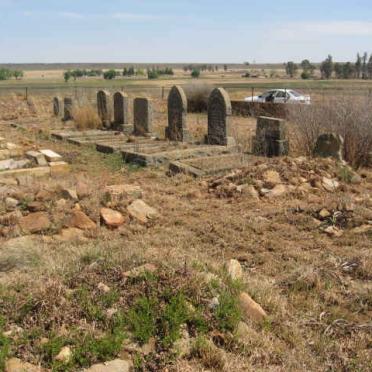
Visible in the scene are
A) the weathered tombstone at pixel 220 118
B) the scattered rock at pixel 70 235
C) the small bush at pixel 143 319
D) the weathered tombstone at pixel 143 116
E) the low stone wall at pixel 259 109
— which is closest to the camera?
the small bush at pixel 143 319

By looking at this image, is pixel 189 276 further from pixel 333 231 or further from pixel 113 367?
pixel 333 231

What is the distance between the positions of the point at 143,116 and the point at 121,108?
1.65 metres

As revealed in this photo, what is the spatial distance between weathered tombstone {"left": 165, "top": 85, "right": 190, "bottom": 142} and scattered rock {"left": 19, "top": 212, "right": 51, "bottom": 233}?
8111 mm

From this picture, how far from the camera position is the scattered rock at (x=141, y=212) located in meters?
6.76

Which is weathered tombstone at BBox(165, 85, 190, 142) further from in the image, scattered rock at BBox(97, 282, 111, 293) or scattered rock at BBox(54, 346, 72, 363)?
scattered rock at BBox(54, 346, 72, 363)

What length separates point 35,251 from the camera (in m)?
4.99

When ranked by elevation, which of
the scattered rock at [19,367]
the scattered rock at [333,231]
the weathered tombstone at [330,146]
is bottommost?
the scattered rock at [333,231]

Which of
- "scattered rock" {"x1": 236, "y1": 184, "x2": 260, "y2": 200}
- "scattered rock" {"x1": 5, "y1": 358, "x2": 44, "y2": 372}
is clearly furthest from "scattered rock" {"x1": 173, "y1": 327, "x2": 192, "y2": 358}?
"scattered rock" {"x1": 236, "y1": 184, "x2": 260, "y2": 200}

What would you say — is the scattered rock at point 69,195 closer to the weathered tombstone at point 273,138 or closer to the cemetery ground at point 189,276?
the cemetery ground at point 189,276

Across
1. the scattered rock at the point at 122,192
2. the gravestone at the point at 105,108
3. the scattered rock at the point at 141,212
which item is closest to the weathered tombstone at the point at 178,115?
the gravestone at the point at 105,108

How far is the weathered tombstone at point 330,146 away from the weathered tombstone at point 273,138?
1.26 m

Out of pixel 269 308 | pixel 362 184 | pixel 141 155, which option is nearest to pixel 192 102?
pixel 141 155

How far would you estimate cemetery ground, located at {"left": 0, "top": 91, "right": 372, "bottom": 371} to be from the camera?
332 centimetres

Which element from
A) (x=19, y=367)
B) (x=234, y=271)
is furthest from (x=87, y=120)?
(x=19, y=367)
